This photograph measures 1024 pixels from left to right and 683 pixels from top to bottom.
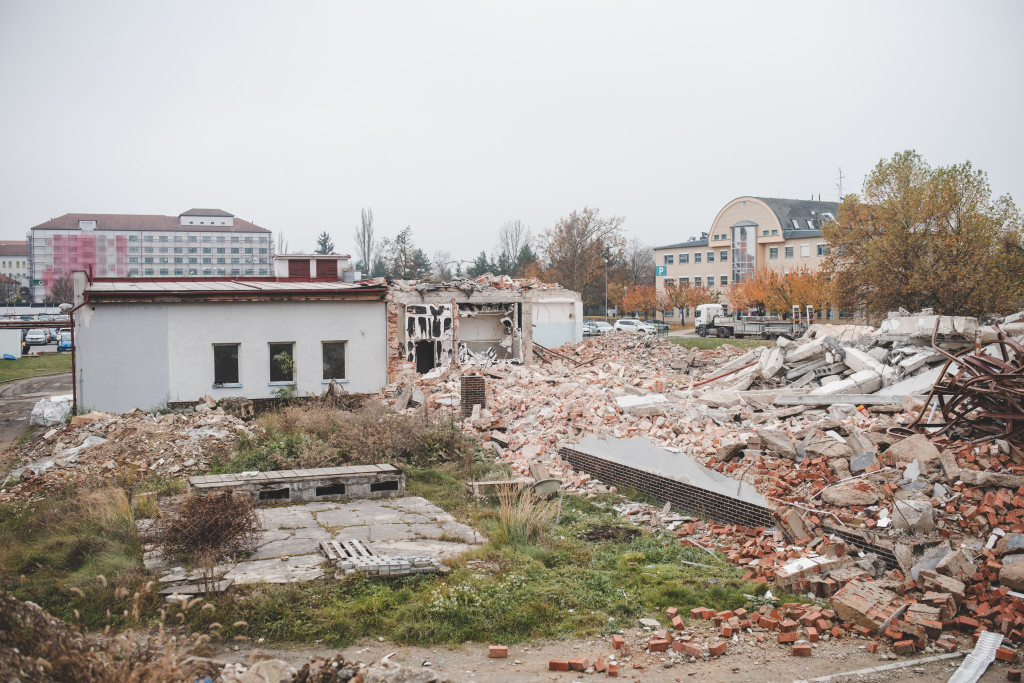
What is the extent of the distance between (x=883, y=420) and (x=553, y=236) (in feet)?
156

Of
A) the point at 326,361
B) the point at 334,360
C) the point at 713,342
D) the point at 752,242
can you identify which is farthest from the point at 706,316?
the point at 326,361

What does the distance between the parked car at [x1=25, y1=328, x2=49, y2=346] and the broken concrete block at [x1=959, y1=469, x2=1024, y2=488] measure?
55108 millimetres

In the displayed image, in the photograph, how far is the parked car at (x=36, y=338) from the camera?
49.9m

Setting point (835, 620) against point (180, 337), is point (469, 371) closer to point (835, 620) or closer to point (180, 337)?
point (180, 337)

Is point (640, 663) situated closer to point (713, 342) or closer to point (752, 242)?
point (713, 342)

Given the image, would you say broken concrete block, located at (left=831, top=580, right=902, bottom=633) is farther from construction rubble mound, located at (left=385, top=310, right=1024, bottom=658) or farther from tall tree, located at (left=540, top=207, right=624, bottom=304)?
tall tree, located at (left=540, top=207, right=624, bottom=304)

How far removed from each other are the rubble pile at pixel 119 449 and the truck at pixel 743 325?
33024mm

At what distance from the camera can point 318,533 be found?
8961 mm

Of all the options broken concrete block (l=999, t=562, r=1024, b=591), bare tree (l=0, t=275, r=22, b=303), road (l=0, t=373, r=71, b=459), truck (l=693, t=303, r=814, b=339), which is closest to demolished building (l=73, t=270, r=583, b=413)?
road (l=0, t=373, r=71, b=459)

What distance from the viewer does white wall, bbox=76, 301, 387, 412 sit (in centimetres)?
1681

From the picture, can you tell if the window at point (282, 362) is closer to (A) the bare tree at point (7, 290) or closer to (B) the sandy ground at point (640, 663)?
(B) the sandy ground at point (640, 663)

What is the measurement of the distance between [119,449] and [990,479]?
1313cm

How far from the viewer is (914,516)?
25.9 ft

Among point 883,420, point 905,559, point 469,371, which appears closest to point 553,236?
point 469,371
